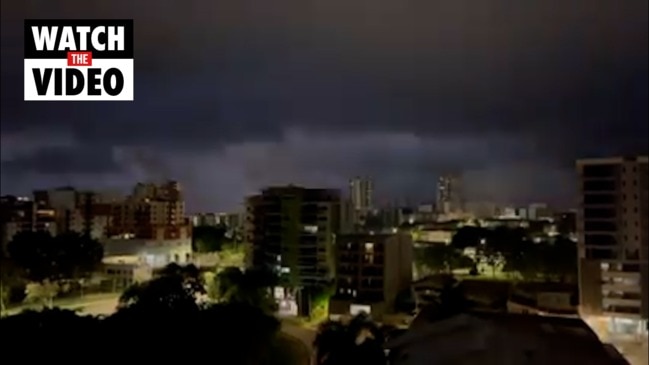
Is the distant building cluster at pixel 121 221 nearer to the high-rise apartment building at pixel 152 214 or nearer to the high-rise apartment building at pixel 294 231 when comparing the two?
the high-rise apartment building at pixel 152 214

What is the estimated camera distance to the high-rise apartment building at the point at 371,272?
2.36 m

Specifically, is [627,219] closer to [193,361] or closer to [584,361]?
[584,361]

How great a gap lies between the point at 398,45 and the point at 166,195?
0.89 metres

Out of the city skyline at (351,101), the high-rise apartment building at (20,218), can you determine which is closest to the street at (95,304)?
the high-rise apartment building at (20,218)

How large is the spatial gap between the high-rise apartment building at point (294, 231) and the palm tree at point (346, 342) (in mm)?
158

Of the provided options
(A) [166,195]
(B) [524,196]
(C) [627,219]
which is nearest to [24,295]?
(A) [166,195]

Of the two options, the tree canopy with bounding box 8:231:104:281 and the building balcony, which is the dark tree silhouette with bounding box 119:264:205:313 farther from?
the building balcony

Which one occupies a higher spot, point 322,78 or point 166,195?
point 322,78

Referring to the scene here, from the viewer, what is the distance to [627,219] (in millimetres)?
2328

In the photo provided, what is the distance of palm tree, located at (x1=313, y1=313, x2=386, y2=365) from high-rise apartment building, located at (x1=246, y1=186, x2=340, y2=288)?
0.16 metres

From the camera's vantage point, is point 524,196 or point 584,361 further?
point 524,196

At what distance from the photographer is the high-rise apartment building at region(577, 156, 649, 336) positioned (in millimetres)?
2307

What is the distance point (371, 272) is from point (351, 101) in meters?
0.55

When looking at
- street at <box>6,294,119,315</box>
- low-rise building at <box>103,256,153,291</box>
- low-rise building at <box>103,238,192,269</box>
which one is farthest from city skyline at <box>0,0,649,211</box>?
street at <box>6,294,119,315</box>
